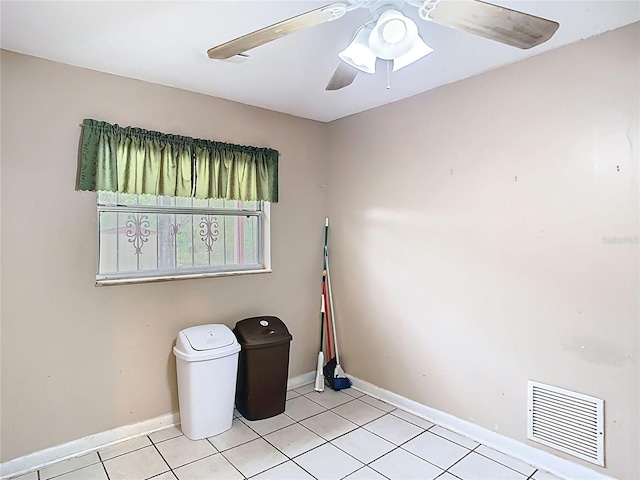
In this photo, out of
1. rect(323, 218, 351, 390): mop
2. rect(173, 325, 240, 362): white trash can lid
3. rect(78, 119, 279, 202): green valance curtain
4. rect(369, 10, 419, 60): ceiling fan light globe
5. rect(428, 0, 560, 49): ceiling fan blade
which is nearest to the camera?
rect(428, 0, 560, 49): ceiling fan blade

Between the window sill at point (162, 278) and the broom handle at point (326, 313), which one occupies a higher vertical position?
the window sill at point (162, 278)

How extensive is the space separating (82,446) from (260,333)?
132 centimetres

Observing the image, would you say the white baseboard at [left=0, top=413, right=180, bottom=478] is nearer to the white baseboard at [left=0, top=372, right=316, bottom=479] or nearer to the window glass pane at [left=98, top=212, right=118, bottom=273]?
the white baseboard at [left=0, top=372, right=316, bottom=479]

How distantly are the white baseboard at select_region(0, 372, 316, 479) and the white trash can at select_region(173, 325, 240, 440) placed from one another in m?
0.20

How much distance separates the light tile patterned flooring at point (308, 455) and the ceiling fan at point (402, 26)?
7.41 feet

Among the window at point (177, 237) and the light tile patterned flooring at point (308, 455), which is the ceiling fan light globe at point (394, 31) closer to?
the window at point (177, 237)

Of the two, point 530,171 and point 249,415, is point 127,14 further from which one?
point 249,415

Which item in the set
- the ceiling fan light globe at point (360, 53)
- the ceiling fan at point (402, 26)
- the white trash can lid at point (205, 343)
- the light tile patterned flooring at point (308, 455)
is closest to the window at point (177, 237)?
the white trash can lid at point (205, 343)

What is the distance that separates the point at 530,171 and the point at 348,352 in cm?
220

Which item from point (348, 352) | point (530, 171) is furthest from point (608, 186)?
point (348, 352)

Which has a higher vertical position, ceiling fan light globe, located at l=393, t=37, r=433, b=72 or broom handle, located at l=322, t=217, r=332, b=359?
ceiling fan light globe, located at l=393, t=37, r=433, b=72

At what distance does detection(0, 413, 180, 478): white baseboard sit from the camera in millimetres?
2330

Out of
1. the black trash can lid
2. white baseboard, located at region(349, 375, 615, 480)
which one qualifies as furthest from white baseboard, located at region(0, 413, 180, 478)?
white baseboard, located at region(349, 375, 615, 480)

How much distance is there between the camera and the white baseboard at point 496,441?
227cm
